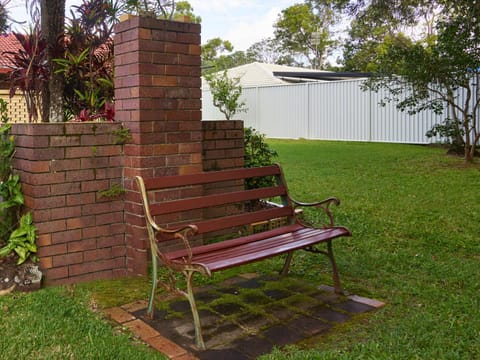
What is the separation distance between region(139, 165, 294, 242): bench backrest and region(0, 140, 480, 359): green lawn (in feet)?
2.02

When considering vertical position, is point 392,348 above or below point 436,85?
below

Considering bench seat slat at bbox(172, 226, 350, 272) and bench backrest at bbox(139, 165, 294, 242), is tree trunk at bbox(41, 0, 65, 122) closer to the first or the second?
bench backrest at bbox(139, 165, 294, 242)

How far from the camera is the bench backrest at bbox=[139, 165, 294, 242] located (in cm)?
378

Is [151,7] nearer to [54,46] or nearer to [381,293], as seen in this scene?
[54,46]

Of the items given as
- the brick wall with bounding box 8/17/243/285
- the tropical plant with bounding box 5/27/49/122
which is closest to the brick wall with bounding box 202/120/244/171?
the brick wall with bounding box 8/17/243/285

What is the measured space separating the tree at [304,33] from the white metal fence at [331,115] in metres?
19.2

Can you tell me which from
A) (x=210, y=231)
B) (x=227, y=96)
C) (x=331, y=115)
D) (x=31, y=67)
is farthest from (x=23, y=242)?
(x=227, y=96)

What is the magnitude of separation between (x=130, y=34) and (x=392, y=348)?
2.92m

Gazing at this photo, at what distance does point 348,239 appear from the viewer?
221 inches

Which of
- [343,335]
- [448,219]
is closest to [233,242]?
[343,335]

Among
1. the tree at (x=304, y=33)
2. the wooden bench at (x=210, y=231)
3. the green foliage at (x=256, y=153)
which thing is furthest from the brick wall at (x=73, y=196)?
the tree at (x=304, y=33)

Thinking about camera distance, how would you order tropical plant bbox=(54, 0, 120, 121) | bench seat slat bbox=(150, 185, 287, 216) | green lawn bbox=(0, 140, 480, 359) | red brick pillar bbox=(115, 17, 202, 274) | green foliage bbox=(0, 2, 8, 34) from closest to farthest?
green lawn bbox=(0, 140, 480, 359) < bench seat slat bbox=(150, 185, 287, 216) < red brick pillar bbox=(115, 17, 202, 274) < tropical plant bbox=(54, 0, 120, 121) < green foliage bbox=(0, 2, 8, 34)

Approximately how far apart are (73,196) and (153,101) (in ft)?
3.11

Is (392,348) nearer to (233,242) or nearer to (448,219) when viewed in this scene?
(233,242)
